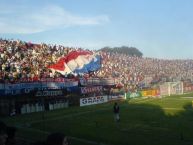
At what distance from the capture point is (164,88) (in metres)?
63.5

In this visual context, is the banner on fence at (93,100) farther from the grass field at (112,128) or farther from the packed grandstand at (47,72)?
the grass field at (112,128)

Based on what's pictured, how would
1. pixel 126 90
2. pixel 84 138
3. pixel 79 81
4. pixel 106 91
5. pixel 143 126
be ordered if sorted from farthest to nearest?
pixel 126 90 < pixel 106 91 < pixel 79 81 < pixel 143 126 < pixel 84 138

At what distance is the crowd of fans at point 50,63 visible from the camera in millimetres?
42625

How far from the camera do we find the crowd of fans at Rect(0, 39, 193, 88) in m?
42.6

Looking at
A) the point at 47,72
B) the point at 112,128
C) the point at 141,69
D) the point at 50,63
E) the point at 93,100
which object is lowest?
the point at 112,128

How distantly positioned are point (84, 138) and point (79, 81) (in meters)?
23.5

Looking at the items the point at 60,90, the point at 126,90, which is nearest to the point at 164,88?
the point at 126,90

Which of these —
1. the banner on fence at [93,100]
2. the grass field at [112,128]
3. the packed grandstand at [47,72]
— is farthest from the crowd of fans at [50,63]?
the grass field at [112,128]

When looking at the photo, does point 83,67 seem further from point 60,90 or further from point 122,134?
point 122,134

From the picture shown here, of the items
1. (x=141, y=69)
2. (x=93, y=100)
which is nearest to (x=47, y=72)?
(x=93, y=100)

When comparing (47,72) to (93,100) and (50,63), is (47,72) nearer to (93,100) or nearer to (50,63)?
(50,63)

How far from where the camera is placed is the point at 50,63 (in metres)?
48.2

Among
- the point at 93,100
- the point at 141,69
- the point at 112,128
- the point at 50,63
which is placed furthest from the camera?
the point at 141,69

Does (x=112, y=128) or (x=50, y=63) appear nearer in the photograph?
(x=112, y=128)
